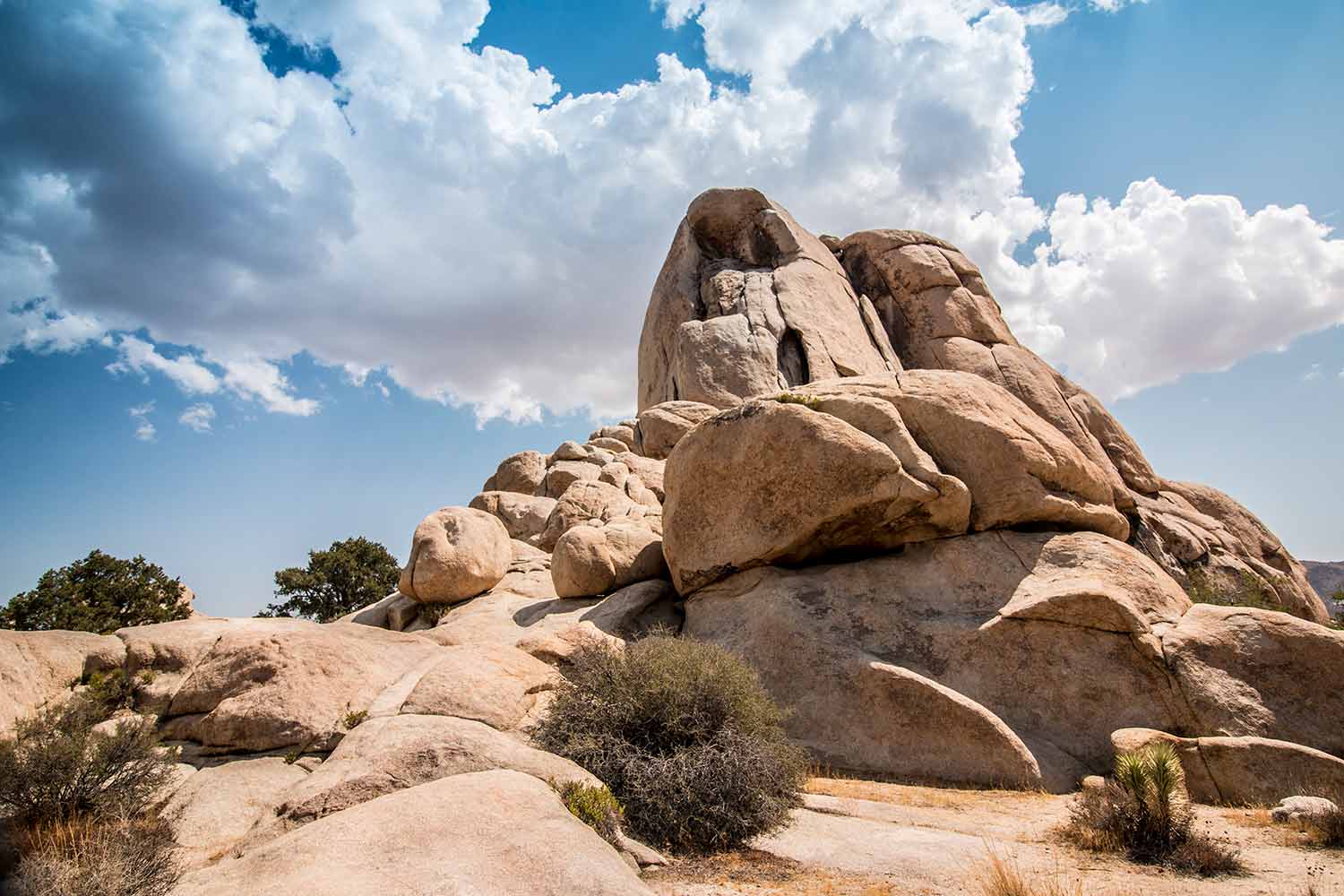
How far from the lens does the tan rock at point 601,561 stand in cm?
1456

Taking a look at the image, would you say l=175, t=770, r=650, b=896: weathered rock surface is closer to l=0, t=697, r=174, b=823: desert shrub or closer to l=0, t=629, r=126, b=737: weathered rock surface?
l=0, t=697, r=174, b=823: desert shrub

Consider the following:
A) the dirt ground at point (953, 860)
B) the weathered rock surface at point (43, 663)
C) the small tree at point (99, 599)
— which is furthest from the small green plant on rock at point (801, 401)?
the small tree at point (99, 599)

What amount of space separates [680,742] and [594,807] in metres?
1.98

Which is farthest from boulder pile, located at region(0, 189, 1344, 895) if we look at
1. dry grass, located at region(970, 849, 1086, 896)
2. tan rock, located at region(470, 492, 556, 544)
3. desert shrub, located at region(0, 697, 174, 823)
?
dry grass, located at region(970, 849, 1086, 896)

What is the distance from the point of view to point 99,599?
24.5m

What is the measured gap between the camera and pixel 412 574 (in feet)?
50.6

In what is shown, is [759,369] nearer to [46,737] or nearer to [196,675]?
[196,675]

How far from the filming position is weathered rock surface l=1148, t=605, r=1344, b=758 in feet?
31.3

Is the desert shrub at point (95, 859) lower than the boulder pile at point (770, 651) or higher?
lower

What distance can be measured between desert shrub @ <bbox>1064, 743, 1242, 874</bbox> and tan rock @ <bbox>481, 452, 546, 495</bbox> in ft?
66.3

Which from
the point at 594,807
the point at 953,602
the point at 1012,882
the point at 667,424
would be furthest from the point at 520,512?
the point at 1012,882

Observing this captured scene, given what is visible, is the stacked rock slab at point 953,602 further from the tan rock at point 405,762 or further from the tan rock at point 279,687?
the tan rock at point 279,687

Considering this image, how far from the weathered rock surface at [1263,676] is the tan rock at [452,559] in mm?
12977

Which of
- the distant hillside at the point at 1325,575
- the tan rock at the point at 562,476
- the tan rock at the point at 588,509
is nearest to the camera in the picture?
the tan rock at the point at 588,509
